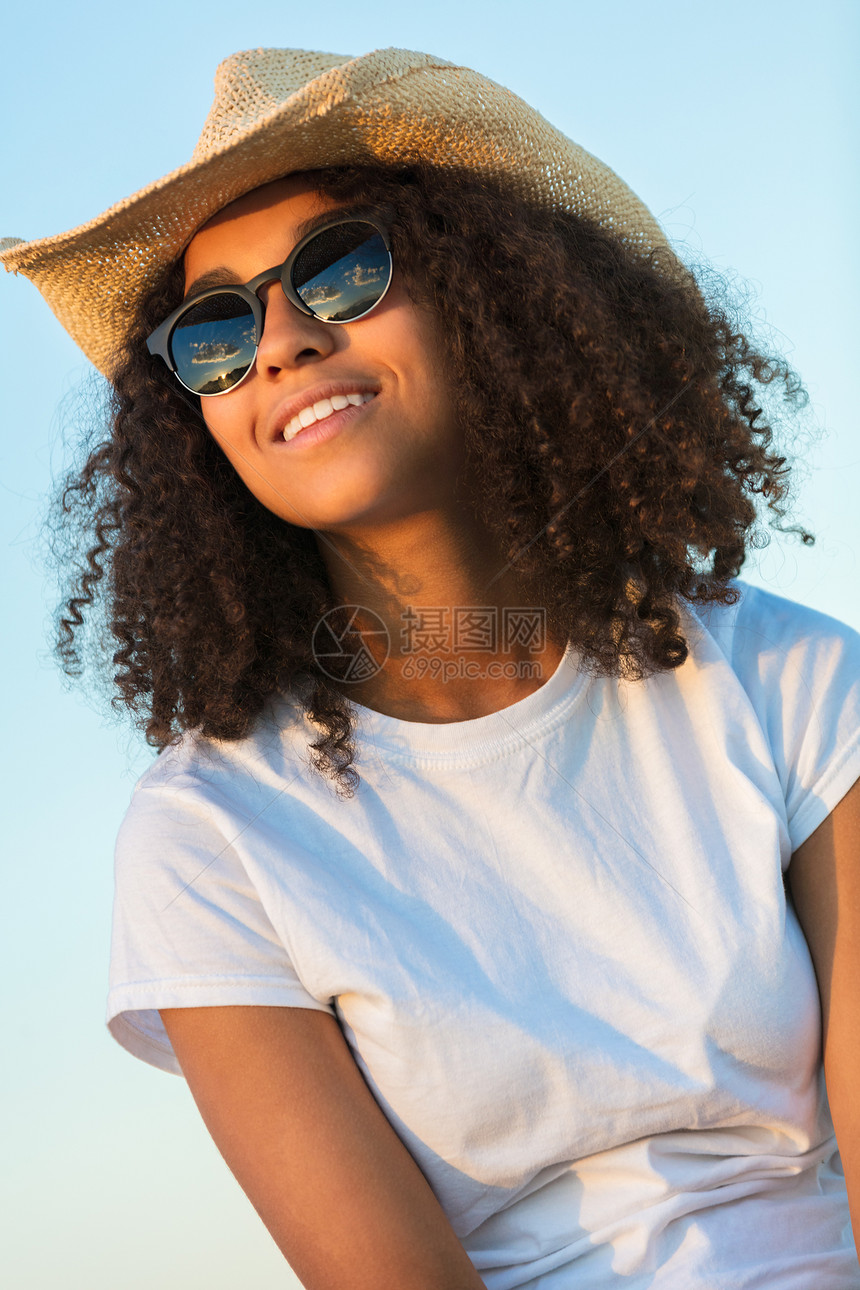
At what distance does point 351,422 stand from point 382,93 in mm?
544

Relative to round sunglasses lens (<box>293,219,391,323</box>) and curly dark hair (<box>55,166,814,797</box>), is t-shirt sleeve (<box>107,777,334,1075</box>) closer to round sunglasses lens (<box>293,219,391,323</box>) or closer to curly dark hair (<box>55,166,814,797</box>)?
curly dark hair (<box>55,166,814,797</box>)

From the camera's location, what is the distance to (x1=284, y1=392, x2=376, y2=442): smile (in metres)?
1.85

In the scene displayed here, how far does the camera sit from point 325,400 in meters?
1.85

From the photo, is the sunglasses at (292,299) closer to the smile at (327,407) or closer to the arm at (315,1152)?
the smile at (327,407)

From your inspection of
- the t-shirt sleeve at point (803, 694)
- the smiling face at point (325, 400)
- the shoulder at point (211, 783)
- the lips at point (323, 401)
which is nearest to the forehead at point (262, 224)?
the smiling face at point (325, 400)

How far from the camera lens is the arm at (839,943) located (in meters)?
1.70

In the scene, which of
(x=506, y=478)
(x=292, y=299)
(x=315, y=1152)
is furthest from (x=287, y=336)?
(x=315, y=1152)

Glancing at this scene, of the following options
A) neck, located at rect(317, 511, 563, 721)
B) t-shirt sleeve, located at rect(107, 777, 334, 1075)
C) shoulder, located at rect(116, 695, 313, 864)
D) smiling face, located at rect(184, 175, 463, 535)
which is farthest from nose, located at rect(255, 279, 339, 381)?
t-shirt sleeve, located at rect(107, 777, 334, 1075)

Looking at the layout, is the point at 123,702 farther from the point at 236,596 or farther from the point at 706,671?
the point at 706,671

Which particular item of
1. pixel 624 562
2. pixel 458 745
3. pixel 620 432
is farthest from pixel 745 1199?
pixel 620 432

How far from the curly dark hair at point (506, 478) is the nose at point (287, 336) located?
0.66 ft

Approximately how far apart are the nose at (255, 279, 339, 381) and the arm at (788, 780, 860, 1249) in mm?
1136

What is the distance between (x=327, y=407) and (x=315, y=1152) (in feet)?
3.70

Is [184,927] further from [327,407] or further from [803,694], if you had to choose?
[803,694]
